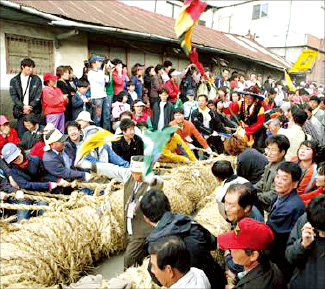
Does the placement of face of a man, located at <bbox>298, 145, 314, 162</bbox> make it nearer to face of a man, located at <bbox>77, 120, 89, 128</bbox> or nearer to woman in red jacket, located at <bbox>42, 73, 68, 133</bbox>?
face of a man, located at <bbox>77, 120, 89, 128</bbox>

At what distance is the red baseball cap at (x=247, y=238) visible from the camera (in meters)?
1.93

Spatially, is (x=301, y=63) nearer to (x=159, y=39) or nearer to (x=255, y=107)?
(x=159, y=39)

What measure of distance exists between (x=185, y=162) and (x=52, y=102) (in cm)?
253

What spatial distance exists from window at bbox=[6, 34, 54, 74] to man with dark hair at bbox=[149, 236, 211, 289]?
5857mm

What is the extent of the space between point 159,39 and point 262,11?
18290 mm

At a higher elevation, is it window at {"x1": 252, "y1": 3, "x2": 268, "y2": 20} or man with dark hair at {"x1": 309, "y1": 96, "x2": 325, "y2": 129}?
window at {"x1": 252, "y1": 3, "x2": 268, "y2": 20}

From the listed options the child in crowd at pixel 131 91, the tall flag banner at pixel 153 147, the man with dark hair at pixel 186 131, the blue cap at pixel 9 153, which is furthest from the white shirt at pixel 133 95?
the tall flag banner at pixel 153 147

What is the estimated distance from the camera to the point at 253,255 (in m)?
1.93

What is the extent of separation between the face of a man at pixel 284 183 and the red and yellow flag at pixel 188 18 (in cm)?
132

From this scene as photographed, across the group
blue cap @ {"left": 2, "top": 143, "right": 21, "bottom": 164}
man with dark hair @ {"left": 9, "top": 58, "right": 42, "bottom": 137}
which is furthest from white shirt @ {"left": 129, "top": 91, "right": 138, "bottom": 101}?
blue cap @ {"left": 2, "top": 143, "right": 21, "bottom": 164}

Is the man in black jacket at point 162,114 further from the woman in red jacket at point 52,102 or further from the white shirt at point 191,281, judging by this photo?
the white shirt at point 191,281

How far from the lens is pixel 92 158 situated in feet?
14.5

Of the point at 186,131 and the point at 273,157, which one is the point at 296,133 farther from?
the point at 186,131

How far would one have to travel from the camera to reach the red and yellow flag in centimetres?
293
